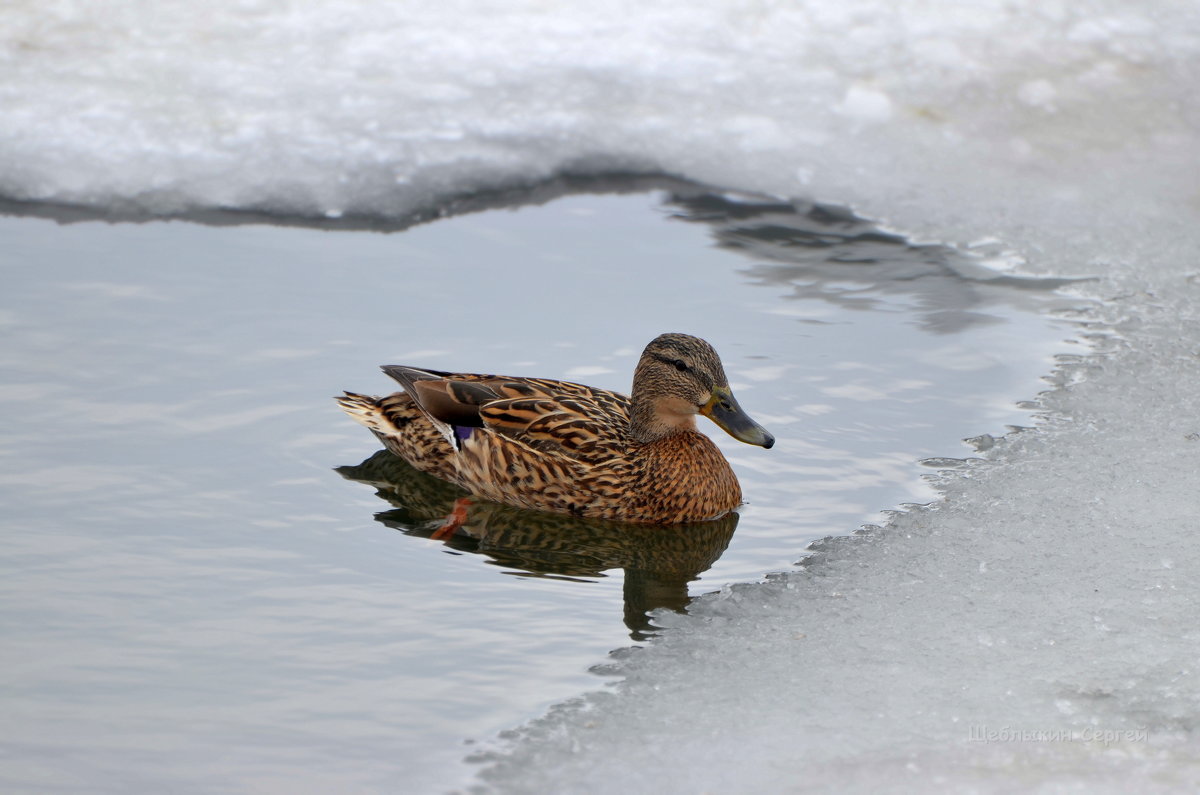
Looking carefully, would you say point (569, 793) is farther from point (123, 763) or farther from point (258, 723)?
point (123, 763)

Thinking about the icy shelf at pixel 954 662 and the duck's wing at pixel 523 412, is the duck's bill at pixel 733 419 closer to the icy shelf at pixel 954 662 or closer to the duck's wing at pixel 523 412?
the duck's wing at pixel 523 412

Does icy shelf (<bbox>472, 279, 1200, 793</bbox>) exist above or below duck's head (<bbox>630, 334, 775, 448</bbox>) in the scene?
below

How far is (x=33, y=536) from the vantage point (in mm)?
4809

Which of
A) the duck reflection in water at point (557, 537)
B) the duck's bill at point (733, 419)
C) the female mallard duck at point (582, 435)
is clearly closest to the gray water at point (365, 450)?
the duck reflection in water at point (557, 537)

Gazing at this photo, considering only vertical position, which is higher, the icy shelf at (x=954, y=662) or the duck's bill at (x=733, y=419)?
the duck's bill at (x=733, y=419)

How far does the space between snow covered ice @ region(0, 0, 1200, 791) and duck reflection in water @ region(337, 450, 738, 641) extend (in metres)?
0.33

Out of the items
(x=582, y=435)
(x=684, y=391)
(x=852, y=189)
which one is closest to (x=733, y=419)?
(x=684, y=391)

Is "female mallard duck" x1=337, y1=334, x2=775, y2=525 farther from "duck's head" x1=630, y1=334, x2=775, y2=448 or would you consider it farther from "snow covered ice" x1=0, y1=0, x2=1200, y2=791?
"snow covered ice" x1=0, y1=0, x2=1200, y2=791

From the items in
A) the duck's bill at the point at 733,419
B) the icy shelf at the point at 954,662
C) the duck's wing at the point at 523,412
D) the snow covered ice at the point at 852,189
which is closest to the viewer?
the icy shelf at the point at 954,662

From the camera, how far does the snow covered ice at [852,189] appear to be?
3.86m

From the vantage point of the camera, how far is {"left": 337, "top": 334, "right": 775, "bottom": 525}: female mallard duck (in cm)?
549

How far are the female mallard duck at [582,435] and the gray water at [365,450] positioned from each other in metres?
0.15

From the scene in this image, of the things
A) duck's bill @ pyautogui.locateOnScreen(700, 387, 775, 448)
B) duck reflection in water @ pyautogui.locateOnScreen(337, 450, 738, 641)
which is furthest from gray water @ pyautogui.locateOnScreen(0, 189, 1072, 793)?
duck's bill @ pyautogui.locateOnScreen(700, 387, 775, 448)

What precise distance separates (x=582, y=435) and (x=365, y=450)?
92 centimetres
